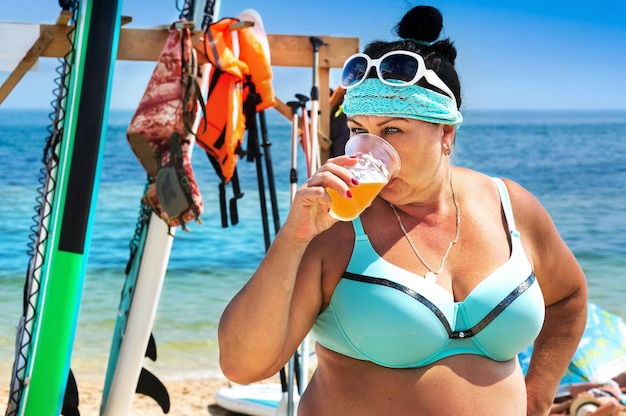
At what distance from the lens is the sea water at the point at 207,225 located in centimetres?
844

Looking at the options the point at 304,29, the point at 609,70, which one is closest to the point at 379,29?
the point at 304,29

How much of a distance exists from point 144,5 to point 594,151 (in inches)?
787

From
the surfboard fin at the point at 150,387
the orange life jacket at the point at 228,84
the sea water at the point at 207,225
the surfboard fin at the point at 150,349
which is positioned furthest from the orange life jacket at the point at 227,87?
the surfboard fin at the point at 150,387

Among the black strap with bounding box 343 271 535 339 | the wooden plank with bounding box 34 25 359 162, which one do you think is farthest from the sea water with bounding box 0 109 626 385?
the wooden plank with bounding box 34 25 359 162

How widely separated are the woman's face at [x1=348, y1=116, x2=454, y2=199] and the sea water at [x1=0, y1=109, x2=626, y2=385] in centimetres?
49

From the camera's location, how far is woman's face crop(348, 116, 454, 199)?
6.29ft

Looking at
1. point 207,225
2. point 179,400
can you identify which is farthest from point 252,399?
point 207,225

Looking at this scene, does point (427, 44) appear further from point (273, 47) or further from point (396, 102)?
point (273, 47)

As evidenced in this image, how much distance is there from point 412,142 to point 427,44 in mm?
310

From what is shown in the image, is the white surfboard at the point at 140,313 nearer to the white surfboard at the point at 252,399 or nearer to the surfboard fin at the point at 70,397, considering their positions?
the surfboard fin at the point at 70,397

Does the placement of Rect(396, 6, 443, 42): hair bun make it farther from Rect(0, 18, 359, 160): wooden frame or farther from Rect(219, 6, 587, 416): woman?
Rect(0, 18, 359, 160): wooden frame

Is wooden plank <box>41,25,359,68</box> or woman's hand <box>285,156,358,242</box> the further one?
wooden plank <box>41,25,359,68</box>

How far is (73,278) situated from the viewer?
11.0ft

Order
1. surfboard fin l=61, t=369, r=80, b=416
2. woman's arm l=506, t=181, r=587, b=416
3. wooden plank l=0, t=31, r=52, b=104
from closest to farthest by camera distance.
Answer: woman's arm l=506, t=181, r=587, b=416 → surfboard fin l=61, t=369, r=80, b=416 → wooden plank l=0, t=31, r=52, b=104
